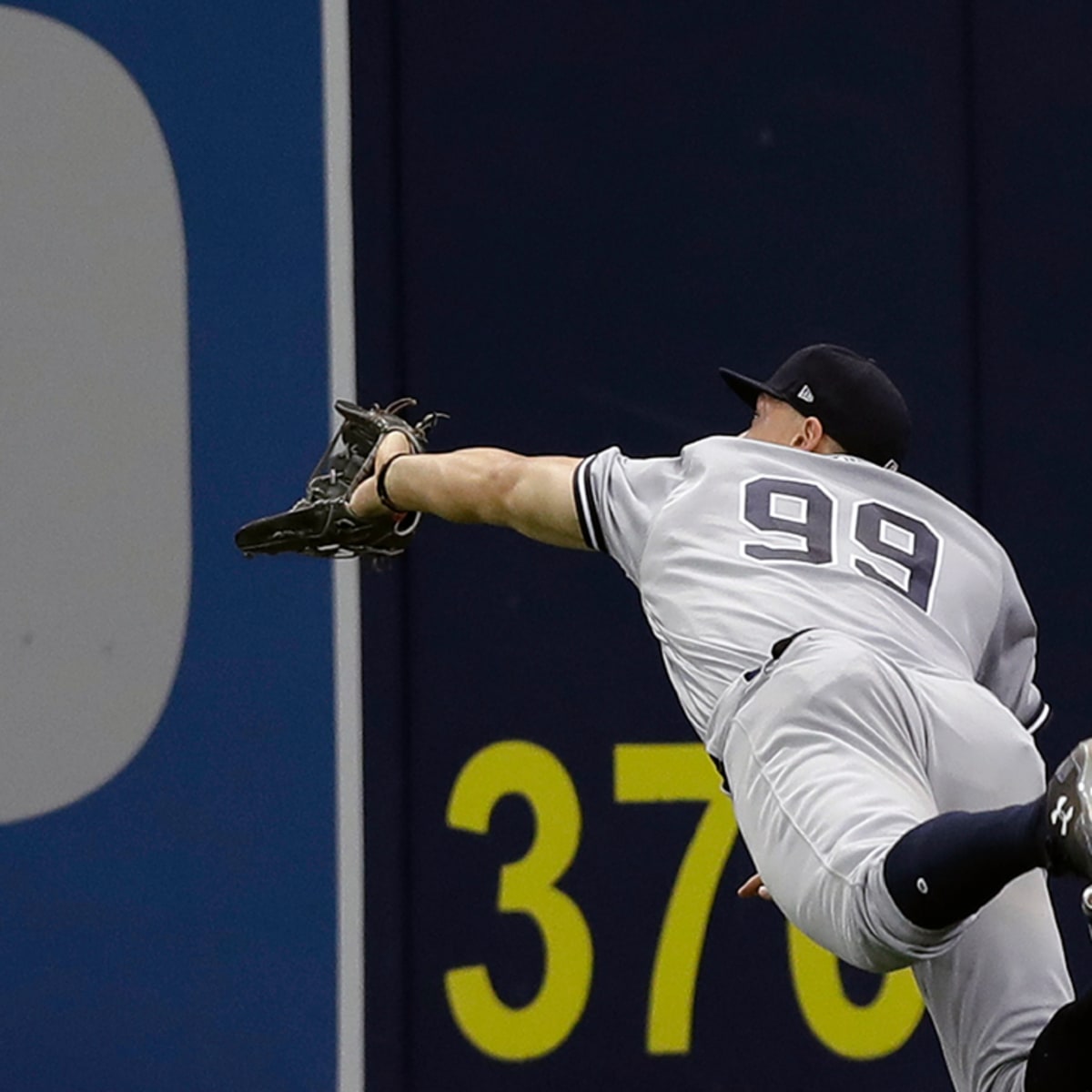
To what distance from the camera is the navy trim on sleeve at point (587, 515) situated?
3875 mm

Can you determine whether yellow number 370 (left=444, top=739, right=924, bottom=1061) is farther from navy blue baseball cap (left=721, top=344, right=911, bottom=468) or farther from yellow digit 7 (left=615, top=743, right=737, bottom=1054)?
navy blue baseball cap (left=721, top=344, right=911, bottom=468)

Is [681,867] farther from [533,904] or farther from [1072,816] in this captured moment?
[1072,816]

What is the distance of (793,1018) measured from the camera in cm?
530

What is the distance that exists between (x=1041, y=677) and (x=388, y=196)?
1775mm

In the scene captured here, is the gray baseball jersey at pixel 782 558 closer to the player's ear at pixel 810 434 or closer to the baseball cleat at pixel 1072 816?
the player's ear at pixel 810 434

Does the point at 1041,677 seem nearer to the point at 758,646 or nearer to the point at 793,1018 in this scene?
the point at 793,1018

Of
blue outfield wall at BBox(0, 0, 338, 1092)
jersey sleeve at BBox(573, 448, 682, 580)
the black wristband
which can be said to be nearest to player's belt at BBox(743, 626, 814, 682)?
jersey sleeve at BBox(573, 448, 682, 580)

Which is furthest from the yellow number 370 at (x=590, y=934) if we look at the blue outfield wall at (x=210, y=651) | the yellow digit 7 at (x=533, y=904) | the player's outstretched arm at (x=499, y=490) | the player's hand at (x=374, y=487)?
the player's outstretched arm at (x=499, y=490)

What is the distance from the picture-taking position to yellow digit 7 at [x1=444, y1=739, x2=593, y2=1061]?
16.7 ft

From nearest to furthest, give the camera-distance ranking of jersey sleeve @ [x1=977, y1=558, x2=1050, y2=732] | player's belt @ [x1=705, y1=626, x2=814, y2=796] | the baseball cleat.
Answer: the baseball cleat < player's belt @ [x1=705, y1=626, x2=814, y2=796] < jersey sleeve @ [x1=977, y1=558, x2=1050, y2=732]

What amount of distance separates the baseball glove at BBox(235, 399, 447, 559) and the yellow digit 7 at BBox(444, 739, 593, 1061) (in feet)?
2.76

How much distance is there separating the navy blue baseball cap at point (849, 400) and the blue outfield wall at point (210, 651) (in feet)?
4.31

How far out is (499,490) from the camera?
400 centimetres

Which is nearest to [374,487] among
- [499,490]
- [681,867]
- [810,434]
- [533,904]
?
[499,490]
